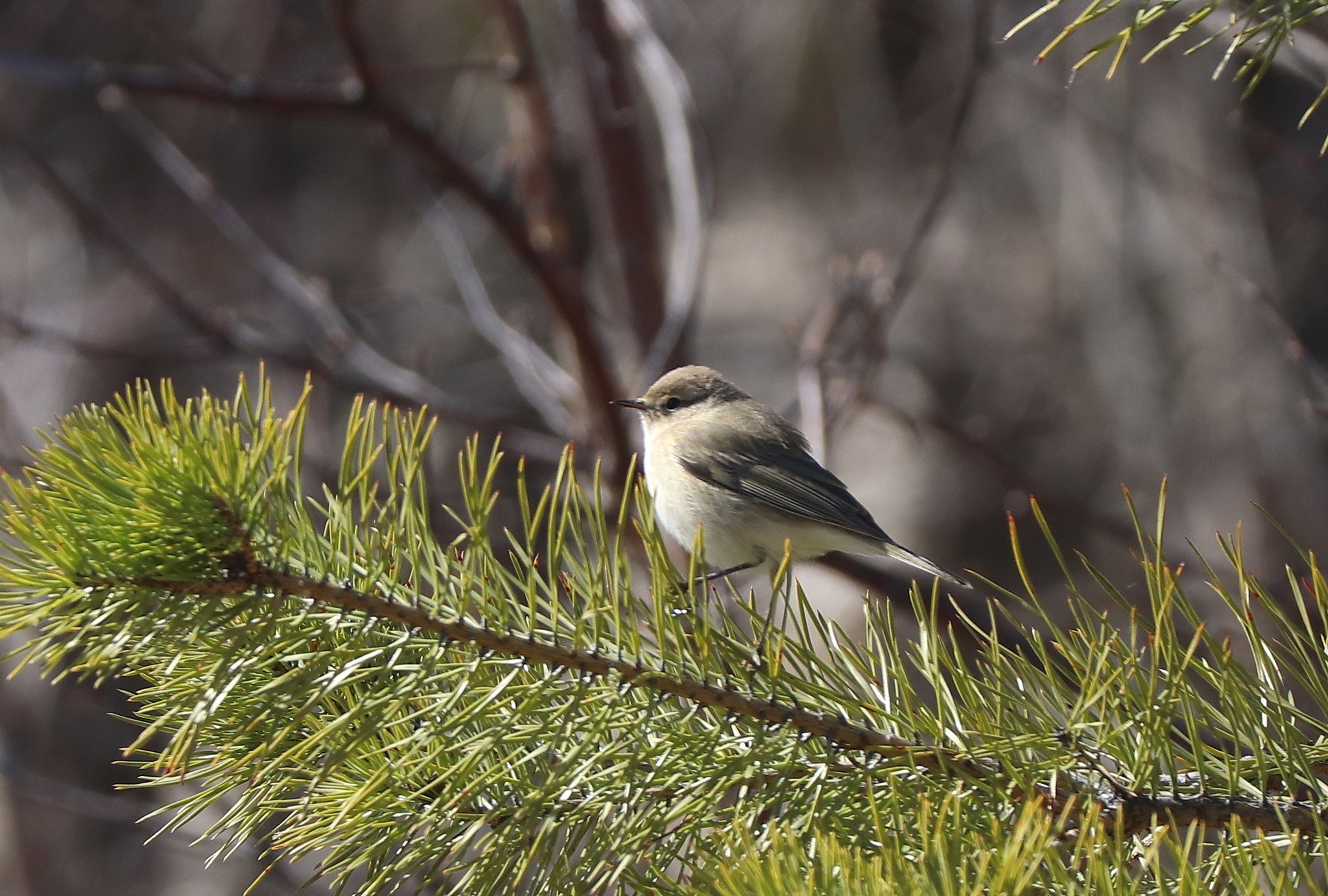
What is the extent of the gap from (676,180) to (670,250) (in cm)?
237

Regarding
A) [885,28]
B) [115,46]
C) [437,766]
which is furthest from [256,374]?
[437,766]

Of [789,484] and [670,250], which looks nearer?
[789,484]

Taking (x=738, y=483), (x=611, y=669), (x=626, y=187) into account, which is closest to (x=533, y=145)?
(x=626, y=187)

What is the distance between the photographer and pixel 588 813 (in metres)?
1.06

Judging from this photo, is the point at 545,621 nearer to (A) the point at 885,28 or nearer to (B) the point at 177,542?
(B) the point at 177,542

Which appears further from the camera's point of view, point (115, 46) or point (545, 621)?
point (115, 46)

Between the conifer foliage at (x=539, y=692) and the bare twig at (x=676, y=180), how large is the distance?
6.94 feet

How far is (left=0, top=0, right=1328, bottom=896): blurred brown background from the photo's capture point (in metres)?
3.21

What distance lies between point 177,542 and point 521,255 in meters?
2.03

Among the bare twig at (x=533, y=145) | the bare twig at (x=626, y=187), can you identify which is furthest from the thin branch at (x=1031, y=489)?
the bare twig at (x=533, y=145)

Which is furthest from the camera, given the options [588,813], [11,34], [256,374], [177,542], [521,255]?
[256,374]

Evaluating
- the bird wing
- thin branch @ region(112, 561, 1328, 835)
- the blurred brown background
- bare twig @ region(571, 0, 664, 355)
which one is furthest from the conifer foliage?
bare twig @ region(571, 0, 664, 355)

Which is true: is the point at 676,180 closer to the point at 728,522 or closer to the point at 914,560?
A: the point at 728,522

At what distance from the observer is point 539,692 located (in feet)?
3.40
